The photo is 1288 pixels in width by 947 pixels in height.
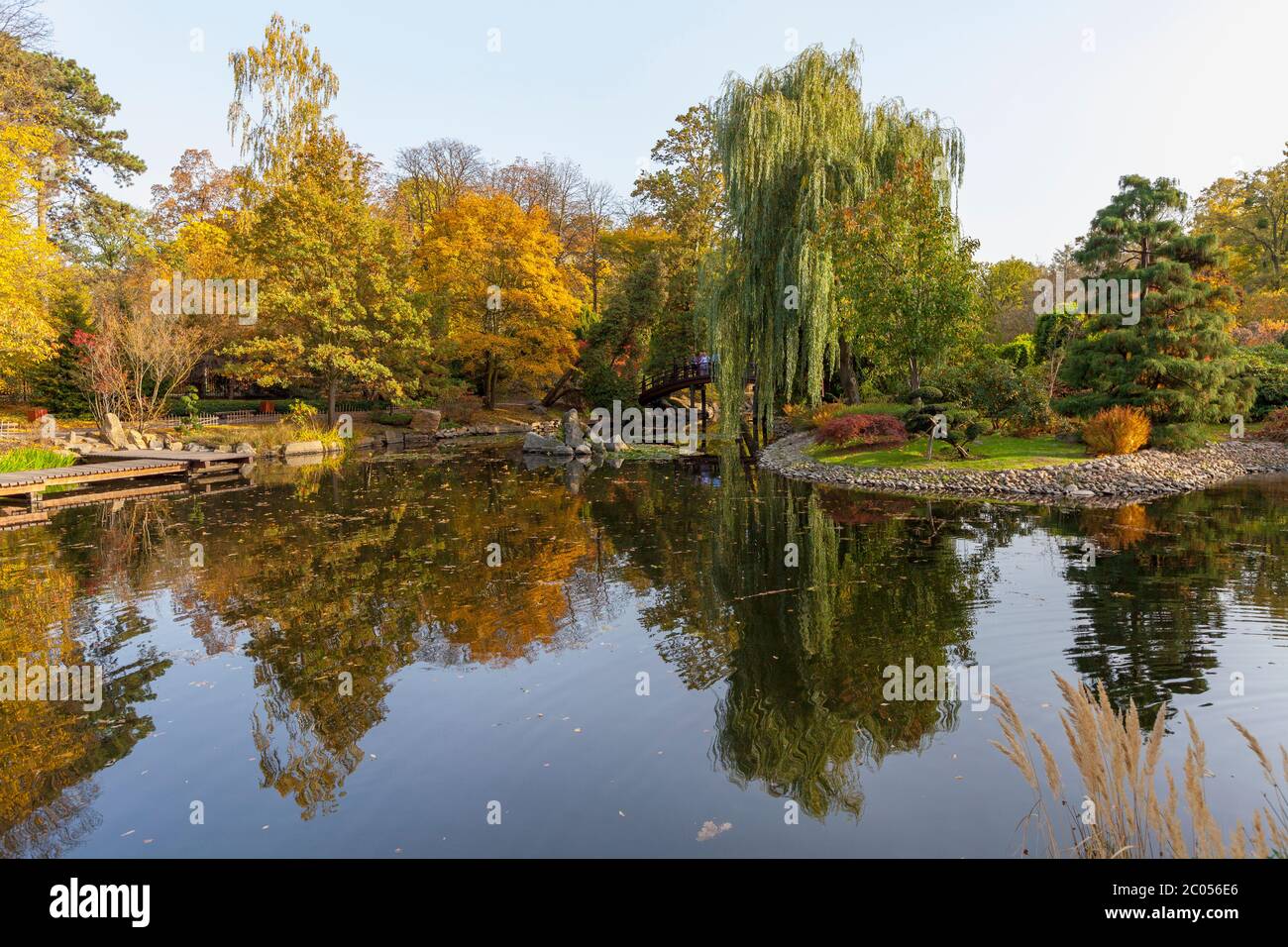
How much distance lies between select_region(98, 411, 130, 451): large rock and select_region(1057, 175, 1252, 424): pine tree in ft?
98.4

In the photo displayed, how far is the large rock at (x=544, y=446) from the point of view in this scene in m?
28.6

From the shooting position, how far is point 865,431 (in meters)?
22.3

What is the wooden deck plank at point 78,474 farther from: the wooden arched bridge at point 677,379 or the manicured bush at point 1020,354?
the manicured bush at point 1020,354

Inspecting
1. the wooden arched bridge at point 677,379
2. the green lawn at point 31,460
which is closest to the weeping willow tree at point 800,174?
the wooden arched bridge at point 677,379

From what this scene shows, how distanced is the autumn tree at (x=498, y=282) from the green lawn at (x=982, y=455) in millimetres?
18358

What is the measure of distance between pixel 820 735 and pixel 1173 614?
201 inches

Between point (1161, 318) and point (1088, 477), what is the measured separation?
552 centimetres

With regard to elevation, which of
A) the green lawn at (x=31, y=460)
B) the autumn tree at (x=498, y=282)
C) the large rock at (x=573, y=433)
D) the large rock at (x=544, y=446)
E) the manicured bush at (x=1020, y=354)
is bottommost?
the green lawn at (x=31, y=460)

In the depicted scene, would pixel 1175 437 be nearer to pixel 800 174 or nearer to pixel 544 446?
pixel 800 174

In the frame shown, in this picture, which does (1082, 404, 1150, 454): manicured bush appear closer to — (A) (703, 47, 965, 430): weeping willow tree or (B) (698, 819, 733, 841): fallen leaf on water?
(A) (703, 47, 965, 430): weeping willow tree

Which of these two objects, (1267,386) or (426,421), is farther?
(426,421)

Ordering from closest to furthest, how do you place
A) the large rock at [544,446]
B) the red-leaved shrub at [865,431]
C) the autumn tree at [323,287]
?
1. the red-leaved shrub at [865,431]
2. the large rock at [544,446]
3. the autumn tree at [323,287]

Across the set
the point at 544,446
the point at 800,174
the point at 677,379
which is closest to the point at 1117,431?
the point at 800,174

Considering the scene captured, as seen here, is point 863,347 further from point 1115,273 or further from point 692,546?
point 692,546
